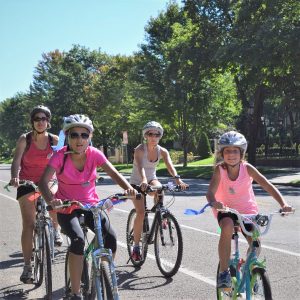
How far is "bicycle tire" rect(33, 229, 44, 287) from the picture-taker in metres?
5.62

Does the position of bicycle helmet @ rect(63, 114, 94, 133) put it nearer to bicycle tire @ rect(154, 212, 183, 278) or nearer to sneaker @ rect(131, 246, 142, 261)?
bicycle tire @ rect(154, 212, 183, 278)

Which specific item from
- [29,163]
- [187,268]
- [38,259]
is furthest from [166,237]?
[29,163]

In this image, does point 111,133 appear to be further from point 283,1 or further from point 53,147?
point 53,147

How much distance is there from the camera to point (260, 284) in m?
3.92

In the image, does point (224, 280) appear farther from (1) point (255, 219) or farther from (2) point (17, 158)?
(2) point (17, 158)

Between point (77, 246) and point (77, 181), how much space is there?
24.8 inches

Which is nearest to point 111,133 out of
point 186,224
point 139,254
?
point 186,224

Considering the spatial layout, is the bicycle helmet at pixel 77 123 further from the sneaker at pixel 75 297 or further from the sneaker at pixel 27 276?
the sneaker at pixel 27 276

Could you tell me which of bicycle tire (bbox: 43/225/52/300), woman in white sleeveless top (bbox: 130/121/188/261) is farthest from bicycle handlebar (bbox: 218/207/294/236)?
woman in white sleeveless top (bbox: 130/121/188/261)

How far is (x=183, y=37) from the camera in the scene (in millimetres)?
30641

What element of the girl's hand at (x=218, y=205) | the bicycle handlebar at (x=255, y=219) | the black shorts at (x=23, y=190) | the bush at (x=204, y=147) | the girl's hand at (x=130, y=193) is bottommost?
the bicycle handlebar at (x=255, y=219)

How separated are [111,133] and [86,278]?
181 feet

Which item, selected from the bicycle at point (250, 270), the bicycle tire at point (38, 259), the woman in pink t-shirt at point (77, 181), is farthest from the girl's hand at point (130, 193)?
the bicycle tire at point (38, 259)

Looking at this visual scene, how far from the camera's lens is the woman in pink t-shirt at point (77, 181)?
426 cm
